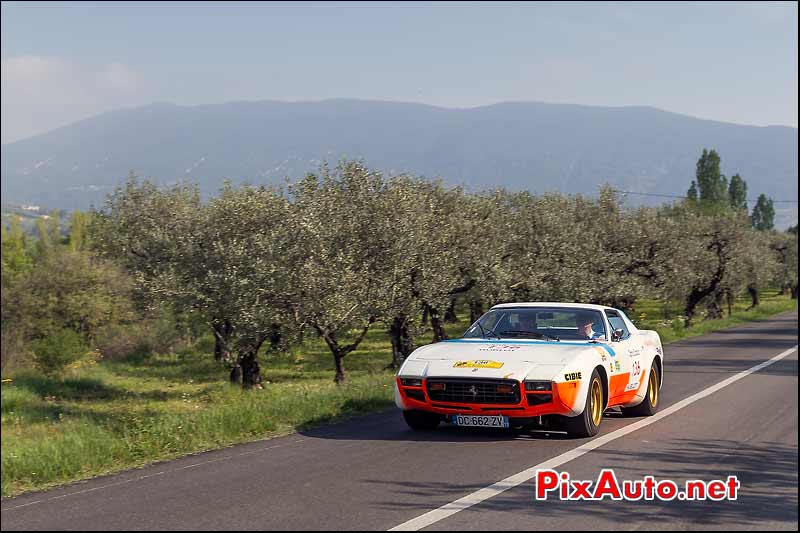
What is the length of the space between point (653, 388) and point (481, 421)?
3.64 m

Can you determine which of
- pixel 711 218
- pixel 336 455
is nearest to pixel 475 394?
pixel 336 455

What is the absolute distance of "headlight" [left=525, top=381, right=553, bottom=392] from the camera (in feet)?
29.5

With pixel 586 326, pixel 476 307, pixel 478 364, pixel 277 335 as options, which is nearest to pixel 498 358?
pixel 478 364

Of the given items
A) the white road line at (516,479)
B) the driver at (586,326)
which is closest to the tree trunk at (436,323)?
the white road line at (516,479)

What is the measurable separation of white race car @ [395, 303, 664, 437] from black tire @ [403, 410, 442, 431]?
1 cm

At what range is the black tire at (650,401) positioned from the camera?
11.3 meters

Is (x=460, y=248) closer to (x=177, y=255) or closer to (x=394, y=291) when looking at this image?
(x=394, y=291)

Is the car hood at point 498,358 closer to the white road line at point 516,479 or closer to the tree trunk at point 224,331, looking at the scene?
the white road line at point 516,479

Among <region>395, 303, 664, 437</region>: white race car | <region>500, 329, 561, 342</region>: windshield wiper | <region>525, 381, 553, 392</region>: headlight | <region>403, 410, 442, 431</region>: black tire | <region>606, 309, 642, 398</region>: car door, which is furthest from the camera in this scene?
<region>500, 329, 561, 342</region>: windshield wiper

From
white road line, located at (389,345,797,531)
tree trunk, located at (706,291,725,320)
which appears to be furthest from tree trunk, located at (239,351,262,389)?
tree trunk, located at (706,291,725,320)

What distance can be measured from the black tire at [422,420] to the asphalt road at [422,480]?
0.20 m

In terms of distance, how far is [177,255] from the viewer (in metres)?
25.9

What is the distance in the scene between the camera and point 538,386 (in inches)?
355

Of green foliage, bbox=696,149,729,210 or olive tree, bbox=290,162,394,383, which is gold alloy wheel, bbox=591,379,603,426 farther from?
green foliage, bbox=696,149,729,210
